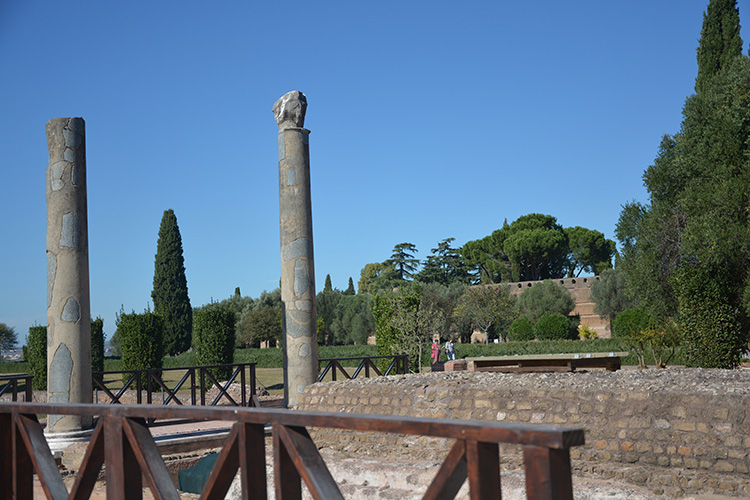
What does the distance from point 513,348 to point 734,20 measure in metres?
15.7

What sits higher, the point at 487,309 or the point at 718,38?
the point at 718,38

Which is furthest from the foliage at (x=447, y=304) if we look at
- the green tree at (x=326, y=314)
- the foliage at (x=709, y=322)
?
the foliage at (x=709, y=322)

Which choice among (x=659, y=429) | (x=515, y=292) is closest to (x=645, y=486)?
(x=659, y=429)

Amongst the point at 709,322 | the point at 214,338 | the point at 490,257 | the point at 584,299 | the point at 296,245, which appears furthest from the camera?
the point at 490,257

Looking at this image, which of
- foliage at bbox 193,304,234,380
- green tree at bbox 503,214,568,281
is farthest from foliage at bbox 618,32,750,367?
green tree at bbox 503,214,568,281

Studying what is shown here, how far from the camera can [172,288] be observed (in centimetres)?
4003

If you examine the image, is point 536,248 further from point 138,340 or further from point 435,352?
point 138,340

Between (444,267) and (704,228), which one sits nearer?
(704,228)

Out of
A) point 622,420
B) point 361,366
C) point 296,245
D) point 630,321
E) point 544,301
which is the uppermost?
point 296,245

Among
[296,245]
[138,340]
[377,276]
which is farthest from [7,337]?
[296,245]

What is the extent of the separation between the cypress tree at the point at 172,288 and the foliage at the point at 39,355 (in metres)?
13.4

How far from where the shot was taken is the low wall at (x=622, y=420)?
6262 mm

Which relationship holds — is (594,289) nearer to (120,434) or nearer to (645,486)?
(645,486)

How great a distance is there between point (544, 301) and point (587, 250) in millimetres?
15972
